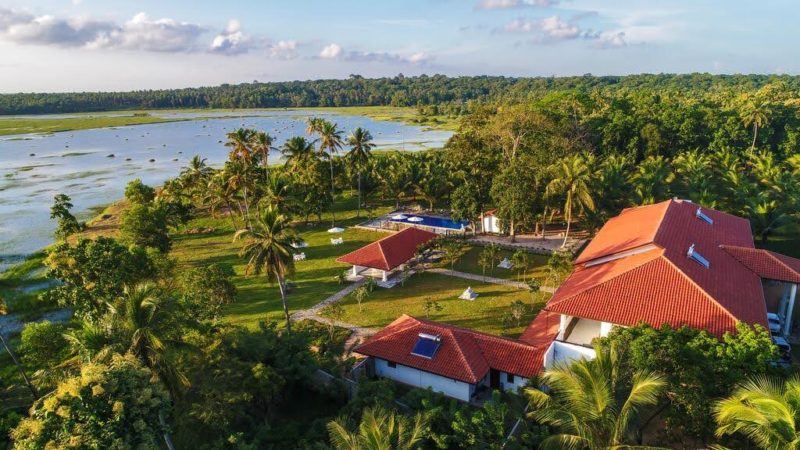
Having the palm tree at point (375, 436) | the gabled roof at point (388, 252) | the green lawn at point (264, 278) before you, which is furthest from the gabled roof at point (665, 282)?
the green lawn at point (264, 278)

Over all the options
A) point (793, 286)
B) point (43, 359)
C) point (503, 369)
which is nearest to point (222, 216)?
point (43, 359)

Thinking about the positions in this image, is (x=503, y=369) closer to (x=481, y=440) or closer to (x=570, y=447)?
(x=481, y=440)

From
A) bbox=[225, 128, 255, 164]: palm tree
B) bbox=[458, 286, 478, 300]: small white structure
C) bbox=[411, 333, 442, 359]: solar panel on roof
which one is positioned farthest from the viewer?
bbox=[225, 128, 255, 164]: palm tree

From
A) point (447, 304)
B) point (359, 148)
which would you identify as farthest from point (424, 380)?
point (359, 148)

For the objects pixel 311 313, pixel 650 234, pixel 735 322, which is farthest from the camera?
pixel 311 313

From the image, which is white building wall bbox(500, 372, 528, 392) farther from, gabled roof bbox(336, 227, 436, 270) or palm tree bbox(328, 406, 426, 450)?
gabled roof bbox(336, 227, 436, 270)

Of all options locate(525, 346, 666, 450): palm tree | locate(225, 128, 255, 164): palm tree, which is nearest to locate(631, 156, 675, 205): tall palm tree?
locate(525, 346, 666, 450): palm tree

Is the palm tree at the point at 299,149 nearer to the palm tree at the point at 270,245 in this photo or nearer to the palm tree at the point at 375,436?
the palm tree at the point at 270,245
